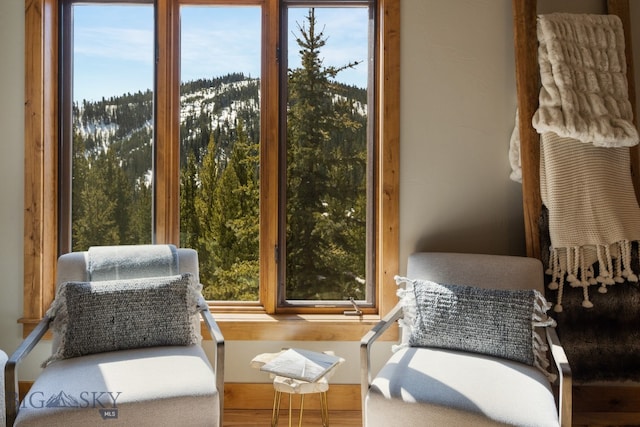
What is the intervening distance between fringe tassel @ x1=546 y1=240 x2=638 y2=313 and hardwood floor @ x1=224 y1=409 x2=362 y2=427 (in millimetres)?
1065

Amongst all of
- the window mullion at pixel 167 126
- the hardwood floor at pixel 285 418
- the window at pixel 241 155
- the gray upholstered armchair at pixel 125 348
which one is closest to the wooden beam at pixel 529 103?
the window at pixel 241 155

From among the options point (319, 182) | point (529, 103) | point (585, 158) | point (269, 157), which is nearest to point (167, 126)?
point (269, 157)

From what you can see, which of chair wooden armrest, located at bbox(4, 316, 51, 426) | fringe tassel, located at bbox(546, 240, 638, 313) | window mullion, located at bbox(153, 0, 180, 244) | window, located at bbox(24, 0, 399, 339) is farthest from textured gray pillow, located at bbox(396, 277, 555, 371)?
chair wooden armrest, located at bbox(4, 316, 51, 426)

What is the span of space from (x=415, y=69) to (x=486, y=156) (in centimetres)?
54

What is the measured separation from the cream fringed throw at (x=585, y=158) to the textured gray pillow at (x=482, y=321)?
34cm

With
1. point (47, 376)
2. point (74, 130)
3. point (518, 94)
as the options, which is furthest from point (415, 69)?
point (47, 376)

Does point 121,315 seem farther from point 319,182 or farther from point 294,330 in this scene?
point 319,182

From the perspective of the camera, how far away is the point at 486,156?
2.50 meters

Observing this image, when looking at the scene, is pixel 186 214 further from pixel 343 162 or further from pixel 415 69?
pixel 415 69

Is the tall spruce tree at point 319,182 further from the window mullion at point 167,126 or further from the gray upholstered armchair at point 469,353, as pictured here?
the window mullion at point 167,126

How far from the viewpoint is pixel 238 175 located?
2.68m

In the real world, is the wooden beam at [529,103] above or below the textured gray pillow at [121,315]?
above

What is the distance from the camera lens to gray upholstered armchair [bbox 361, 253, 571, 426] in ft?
5.47

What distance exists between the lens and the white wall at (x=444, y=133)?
2.48 metres
